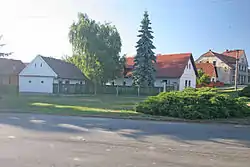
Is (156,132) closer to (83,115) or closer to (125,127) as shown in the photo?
(125,127)

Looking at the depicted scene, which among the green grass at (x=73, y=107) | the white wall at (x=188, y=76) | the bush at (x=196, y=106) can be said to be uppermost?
the white wall at (x=188, y=76)

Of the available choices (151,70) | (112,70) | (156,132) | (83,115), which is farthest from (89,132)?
(112,70)

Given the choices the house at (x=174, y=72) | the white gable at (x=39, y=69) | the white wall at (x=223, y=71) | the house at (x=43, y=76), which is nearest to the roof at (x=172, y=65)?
the house at (x=174, y=72)

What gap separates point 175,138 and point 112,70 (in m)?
41.2

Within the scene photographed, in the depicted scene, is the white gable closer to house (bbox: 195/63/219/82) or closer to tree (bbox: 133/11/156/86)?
tree (bbox: 133/11/156/86)

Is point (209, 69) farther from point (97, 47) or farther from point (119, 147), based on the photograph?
point (119, 147)

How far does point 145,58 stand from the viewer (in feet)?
153

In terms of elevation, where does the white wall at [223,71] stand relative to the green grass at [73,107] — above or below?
above

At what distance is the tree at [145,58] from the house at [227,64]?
3501 centimetres

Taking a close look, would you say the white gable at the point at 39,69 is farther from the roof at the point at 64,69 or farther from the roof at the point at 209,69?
the roof at the point at 209,69

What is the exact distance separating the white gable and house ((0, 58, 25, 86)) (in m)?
8.20

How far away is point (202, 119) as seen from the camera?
16188mm

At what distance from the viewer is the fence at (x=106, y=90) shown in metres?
44.4

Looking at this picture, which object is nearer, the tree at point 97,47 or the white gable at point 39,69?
the white gable at point 39,69
